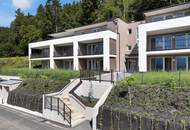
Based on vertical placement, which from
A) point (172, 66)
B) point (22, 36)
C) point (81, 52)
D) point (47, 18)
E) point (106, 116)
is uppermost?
point (47, 18)

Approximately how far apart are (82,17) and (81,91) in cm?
3833

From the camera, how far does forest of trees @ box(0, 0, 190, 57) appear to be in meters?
53.5

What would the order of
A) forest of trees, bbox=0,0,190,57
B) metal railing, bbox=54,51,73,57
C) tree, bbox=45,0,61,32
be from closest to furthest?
metal railing, bbox=54,51,73,57, forest of trees, bbox=0,0,190,57, tree, bbox=45,0,61,32

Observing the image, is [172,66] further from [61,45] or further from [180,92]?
[61,45]

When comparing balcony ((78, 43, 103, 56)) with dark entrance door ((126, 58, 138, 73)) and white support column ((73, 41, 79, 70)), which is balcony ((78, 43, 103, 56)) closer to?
white support column ((73, 41, 79, 70))

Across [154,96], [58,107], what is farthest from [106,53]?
[154,96]

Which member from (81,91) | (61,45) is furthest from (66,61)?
(81,91)

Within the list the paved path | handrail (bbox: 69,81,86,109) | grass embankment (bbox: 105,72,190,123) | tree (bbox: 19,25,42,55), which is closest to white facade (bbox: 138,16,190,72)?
grass embankment (bbox: 105,72,190,123)

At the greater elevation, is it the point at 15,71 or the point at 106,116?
the point at 15,71

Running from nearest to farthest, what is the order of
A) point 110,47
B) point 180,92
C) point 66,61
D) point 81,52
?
1. point 180,92
2. point 110,47
3. point 81,52
4. point 66,61

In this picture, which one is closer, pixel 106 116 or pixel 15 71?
pixel 106 116

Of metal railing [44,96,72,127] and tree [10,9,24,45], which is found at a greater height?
tree [10,9,24,45]

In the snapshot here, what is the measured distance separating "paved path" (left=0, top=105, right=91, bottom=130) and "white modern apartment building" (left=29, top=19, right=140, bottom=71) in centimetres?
1425

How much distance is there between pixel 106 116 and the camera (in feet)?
55.1
